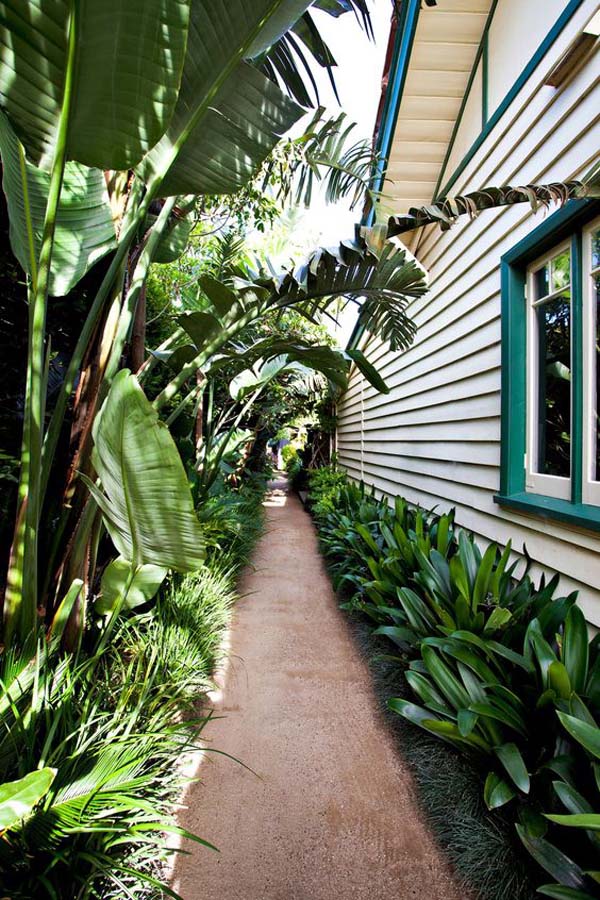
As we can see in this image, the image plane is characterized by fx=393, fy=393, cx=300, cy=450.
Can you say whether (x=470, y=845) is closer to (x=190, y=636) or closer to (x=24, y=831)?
(x=24, y=831)

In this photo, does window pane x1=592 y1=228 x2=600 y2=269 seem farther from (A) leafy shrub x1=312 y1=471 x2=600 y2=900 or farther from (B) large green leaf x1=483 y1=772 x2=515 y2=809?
(B) large green leaf x1=483 y1=772 x2=515 y2=809

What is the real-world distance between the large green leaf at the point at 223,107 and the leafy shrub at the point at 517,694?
2.34 meters

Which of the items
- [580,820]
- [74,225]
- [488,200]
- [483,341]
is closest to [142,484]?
[74,225]

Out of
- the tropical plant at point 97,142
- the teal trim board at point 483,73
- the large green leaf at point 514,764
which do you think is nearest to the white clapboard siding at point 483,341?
the teal trim board at point 483,73

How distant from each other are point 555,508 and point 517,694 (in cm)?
100

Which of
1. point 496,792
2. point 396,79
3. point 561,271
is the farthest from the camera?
point 396,79

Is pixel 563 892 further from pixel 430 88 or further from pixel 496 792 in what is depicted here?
pixel 430 88

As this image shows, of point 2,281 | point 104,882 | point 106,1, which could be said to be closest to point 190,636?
point 104,882

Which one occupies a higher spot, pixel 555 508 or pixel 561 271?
pixel 561 271

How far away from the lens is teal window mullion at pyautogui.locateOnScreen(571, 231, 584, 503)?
2.16 metres

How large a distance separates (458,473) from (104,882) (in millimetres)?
3292

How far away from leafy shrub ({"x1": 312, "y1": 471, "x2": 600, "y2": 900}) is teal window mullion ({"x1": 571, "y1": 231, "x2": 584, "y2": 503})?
0.58 meters

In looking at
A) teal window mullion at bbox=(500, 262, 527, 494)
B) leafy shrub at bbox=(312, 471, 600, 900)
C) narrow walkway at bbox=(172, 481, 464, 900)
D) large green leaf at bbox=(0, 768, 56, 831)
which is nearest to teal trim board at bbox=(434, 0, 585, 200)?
teal window mullion at bbox=(500, 262, 527, 494)

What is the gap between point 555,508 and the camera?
2209 mm
